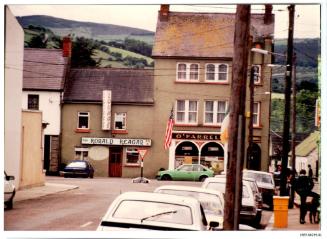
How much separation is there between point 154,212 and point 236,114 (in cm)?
194

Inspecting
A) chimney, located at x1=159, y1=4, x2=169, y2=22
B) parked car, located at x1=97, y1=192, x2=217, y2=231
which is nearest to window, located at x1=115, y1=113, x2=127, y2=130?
chimney, located at x1=159, y1=4, x2=169, y2=22

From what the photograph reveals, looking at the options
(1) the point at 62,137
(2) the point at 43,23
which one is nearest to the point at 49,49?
(2) the point at 43,23

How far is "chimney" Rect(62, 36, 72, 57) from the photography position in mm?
A: 12300

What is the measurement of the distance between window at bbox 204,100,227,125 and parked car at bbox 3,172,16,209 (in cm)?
324

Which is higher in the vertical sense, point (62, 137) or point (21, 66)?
point (21, 66)

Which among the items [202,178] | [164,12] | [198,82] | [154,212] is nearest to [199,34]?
[198,82]

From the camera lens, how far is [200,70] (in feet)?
43.3

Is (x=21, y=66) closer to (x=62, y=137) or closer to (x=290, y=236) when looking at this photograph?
(x=62, y=137)

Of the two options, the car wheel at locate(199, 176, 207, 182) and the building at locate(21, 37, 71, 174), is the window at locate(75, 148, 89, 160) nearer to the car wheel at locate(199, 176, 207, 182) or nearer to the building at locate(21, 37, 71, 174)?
the building at locate(21, 37, 71, 174)

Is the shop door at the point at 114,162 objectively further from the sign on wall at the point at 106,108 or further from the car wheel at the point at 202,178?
the car wheel at the point at 202,178

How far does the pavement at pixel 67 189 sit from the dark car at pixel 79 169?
0.74 feet

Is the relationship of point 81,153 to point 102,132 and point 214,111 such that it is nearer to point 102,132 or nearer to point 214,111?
point 102,132

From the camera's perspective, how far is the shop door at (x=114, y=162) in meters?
12.6
